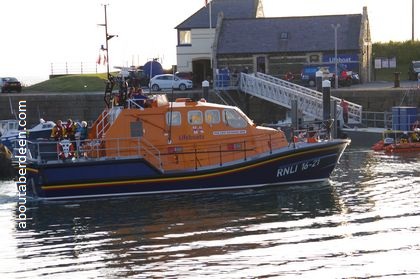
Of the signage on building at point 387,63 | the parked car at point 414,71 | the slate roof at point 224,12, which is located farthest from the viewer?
the signage on building at point 387,63

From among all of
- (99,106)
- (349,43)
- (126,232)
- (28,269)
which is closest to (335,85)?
(349,43)

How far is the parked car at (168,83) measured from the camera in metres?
53.5

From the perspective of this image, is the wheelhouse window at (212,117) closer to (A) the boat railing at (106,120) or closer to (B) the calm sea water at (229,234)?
(B) the calm sea water at (229,234)

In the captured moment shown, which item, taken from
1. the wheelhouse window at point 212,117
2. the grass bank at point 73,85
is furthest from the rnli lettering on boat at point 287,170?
the grass bank at point 73,85

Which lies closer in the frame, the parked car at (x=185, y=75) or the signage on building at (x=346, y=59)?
the signage on building at (x=346, y=59)

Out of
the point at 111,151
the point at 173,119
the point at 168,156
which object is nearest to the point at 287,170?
the point at 168,156

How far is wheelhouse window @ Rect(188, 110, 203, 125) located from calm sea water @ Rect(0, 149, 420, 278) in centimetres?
192

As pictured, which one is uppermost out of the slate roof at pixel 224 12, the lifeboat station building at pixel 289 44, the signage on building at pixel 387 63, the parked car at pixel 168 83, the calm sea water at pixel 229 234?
the slate roof at pixel 224 12

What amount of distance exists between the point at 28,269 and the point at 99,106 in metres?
34.0

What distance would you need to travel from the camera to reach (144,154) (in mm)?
25766

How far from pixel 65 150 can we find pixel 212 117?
3.98 m

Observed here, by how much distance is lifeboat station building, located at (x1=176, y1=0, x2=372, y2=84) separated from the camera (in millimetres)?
56438

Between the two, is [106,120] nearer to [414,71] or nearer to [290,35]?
[290,35]

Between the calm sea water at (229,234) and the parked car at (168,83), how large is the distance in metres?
26.3
